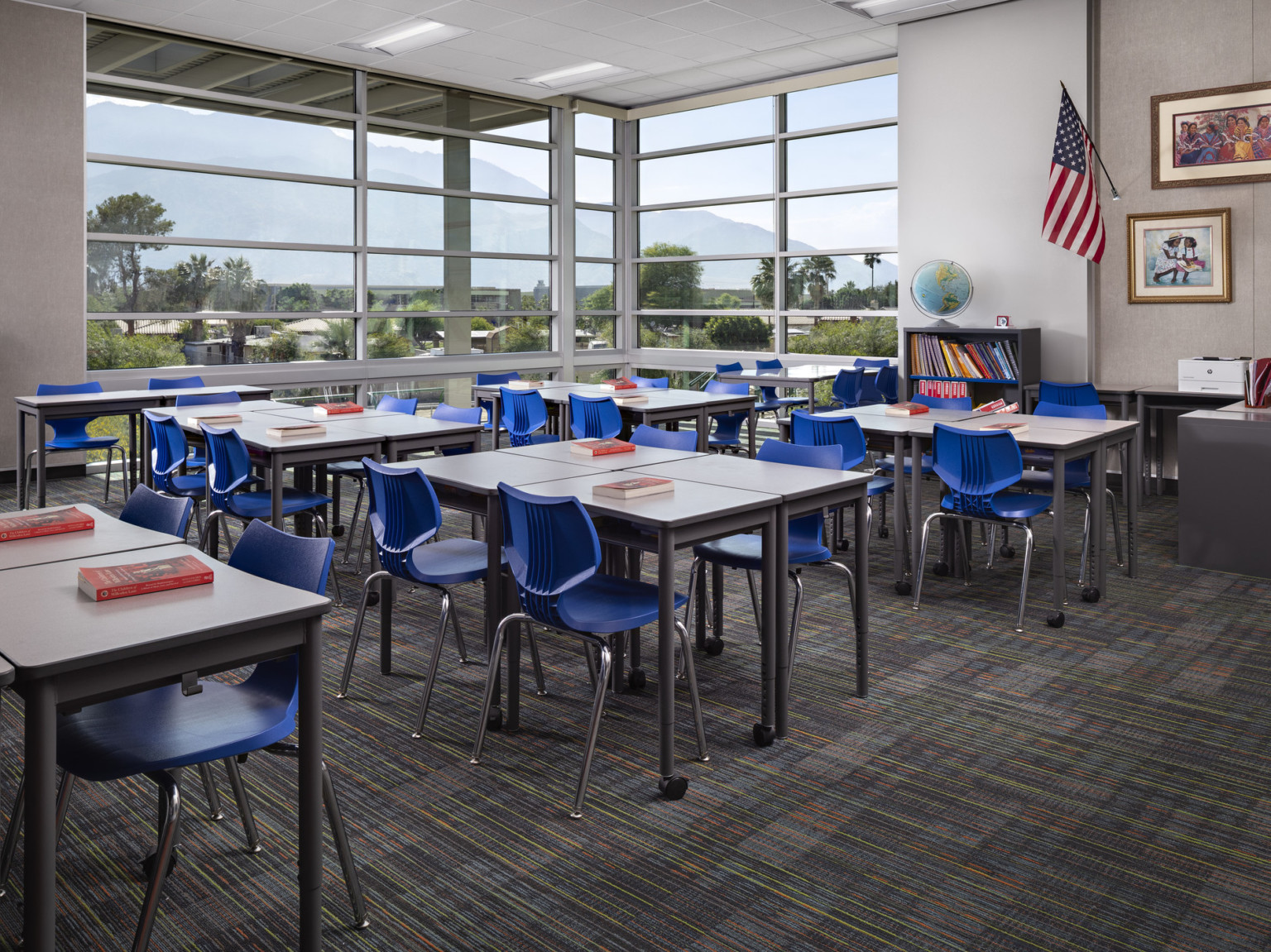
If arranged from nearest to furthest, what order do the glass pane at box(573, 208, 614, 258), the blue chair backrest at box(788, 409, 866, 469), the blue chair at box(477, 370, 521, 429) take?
the blue chair backrest at box(788, 409, 866, 469)
the blue chair at box(477, 370, 521, 429)
the glass pane at box(573, 208, 614, 258)

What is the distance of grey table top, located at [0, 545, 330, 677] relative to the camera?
1787 millimetres

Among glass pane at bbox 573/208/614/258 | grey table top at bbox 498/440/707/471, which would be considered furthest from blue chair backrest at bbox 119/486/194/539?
glass pane at bbox 573/208/614/258

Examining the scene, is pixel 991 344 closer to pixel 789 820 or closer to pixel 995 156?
pixel 995 156

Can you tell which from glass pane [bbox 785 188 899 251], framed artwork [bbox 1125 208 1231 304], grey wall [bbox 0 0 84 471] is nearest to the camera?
framed artwork [bbox 1125 208 1231 304]

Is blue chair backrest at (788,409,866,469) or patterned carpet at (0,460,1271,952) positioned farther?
blue chair backrest at (788,409,866,469)

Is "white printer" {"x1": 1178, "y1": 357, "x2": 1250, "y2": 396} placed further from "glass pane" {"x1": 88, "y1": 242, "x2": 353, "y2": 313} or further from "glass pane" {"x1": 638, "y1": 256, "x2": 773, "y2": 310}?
"glass pane" {"x1": 88, "y1": 242, "x2": 353, "y2": 313}

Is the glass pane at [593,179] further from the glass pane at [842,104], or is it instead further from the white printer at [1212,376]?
the white printer at [1212,376]

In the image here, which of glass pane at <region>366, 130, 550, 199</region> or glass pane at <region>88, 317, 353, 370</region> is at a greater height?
glass pane at <region>366, 130, 550, 199</region>

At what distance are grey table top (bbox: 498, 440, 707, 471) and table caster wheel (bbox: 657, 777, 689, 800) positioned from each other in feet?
4.37

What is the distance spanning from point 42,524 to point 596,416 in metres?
3.93

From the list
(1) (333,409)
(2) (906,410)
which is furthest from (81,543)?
(2) (906,410)

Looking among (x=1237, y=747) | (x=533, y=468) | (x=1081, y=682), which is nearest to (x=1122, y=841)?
(x=1237, y=747)

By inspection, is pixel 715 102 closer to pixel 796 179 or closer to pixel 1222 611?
pixel 796 179

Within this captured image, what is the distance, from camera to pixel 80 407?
6.45 metres
